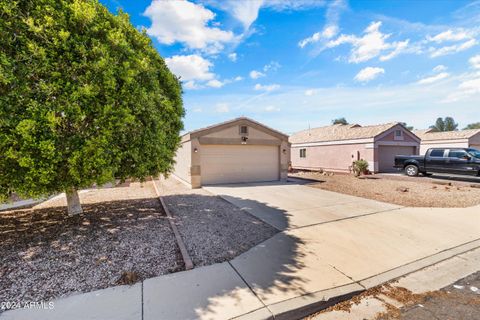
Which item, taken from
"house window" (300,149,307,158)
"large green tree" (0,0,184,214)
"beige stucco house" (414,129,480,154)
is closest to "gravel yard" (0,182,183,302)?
"large green tree" (0,0,184,214)

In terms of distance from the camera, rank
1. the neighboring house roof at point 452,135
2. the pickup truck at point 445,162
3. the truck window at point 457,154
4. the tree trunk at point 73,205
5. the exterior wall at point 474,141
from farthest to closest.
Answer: the neighboring house roof at point 452,135 → the exterior wall at point 474,141 → the truck window at point 457,154 → the pickup truck at point 445,162 → the tree trunk at point 73,205

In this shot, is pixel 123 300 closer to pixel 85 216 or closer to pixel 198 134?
pixel 85 216

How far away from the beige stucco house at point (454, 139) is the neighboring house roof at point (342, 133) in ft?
37.2

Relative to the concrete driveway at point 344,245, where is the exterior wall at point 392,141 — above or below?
above

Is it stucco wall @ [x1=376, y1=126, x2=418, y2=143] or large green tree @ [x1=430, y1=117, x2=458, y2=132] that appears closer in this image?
stucco wall @ [x1=376, y1=126, x2=418, y2=143]

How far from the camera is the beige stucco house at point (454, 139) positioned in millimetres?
22828

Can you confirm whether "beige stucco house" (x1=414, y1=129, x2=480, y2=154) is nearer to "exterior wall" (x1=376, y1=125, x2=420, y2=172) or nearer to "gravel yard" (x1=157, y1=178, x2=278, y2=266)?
"exterior wall" (x1=376, y1=125, x2=420, y2=172)

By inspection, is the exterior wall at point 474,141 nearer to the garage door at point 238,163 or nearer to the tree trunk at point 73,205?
the garage door at point 238,163

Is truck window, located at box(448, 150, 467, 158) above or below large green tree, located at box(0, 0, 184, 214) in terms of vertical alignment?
below

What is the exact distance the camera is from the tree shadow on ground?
339 centimetres

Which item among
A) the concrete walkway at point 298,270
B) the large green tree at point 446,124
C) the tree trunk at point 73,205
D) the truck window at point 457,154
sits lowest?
the concrete walkway at point 298,270

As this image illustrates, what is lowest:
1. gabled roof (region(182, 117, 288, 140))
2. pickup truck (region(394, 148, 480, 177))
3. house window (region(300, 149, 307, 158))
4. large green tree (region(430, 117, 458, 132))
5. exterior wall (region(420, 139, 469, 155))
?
pickup truck (region(394, 148, 480, 177))

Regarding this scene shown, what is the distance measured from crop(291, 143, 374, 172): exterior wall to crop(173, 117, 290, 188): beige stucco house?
6763 millimetres

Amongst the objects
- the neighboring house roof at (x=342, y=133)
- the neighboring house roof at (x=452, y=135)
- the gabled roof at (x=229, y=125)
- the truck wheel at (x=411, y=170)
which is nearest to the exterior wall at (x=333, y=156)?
the neighboring house roof at (x=342, y=133)
